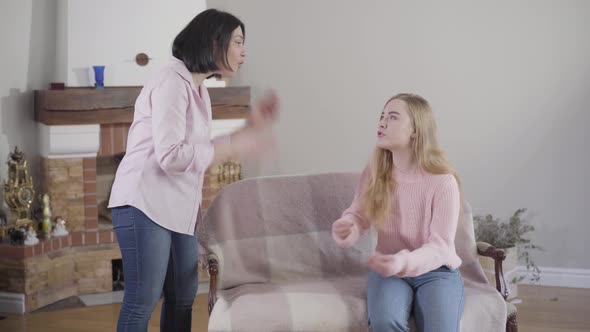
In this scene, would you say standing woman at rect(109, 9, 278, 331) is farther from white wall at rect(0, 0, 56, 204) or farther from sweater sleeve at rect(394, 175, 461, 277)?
white wall at rect(0, 0, 56, 204)

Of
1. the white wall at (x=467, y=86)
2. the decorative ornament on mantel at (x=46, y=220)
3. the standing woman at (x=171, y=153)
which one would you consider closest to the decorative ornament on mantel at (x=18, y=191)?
the decorative ornament on mantel at (x=46, y=220)

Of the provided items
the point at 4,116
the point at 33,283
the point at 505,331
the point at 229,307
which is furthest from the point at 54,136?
the point at 505,331

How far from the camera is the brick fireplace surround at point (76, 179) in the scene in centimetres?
427

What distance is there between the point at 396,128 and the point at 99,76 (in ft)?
6.86

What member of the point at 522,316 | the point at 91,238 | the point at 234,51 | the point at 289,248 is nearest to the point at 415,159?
the point at 289,248

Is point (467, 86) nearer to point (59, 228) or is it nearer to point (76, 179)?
point (76, 179)

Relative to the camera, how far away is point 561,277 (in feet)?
14.5

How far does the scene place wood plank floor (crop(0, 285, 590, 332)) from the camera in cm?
379

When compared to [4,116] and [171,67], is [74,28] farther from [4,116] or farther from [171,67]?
[171,67]

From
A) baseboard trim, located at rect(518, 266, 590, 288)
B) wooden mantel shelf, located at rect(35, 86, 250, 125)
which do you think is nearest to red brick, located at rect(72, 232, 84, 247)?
wooden mantel shelf, located at rect(35, 86, 250, 125)

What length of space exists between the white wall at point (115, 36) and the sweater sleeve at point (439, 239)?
2.30m

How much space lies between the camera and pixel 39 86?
457 centimetres

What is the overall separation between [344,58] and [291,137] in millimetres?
552

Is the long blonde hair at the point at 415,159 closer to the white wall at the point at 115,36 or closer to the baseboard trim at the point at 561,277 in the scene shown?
the baseboard trim at the point at 561,277
